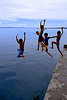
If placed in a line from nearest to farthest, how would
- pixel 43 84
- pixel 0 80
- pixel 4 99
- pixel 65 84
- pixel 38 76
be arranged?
pixel 65 84, pixel 4 99, pixel 43 84, pixel 0 80, pixel 38 76

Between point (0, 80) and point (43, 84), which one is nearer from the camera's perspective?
point (43, 84)

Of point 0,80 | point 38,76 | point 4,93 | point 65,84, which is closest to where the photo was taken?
point 65,84

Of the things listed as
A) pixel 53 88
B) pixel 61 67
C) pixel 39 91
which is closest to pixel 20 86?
pixel 39 91

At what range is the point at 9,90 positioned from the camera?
22.9 m

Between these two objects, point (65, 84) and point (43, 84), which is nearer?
point (65, 84)

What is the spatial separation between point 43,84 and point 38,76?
16.8ft

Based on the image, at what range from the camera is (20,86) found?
24.8 m

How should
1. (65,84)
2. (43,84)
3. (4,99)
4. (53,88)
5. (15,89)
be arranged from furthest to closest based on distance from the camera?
(43,84) → (15,89) → (4,99) → (65,84) → (53,88)

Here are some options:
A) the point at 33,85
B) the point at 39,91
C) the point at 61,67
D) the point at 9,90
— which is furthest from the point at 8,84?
the point at 61,67

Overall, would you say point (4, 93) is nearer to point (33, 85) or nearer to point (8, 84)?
point (8, 84)

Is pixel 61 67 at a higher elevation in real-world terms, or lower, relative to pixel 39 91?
higher

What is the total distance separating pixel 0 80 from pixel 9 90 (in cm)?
609

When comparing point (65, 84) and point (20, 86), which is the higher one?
point (65, 84)

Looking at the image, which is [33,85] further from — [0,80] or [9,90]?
[0,80]
